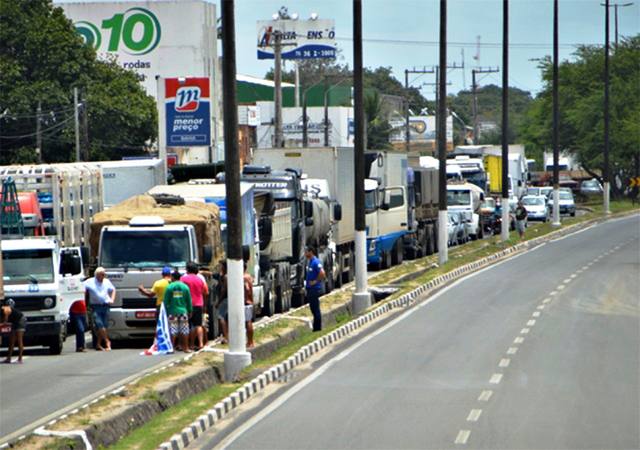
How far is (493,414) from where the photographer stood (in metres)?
17.6

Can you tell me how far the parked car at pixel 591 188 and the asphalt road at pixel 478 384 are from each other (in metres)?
83.0

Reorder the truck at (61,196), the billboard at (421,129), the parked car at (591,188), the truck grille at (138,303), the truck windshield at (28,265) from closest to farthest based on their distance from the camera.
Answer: the truck grille at (138,303)
the truck windshield at (28,265)
the truck at (61,196)
the parked car at (591,188)
the billboard at (421,129)

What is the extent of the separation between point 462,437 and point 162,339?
10.8 metres

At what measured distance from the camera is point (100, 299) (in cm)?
2653

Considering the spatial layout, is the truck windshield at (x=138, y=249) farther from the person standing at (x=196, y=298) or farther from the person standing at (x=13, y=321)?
the person standing at (x=13, y=321)

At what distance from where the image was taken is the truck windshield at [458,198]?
6344 centimetres

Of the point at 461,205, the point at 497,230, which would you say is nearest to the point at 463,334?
the point at 461,205

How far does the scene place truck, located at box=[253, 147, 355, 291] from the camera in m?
40.8

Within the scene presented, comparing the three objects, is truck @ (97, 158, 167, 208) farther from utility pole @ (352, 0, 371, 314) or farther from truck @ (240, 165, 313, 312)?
utility pole @ (352, 0, 371, 314)

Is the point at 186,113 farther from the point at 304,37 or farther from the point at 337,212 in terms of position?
the point at 304,37

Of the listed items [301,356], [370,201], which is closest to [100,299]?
[301,356]

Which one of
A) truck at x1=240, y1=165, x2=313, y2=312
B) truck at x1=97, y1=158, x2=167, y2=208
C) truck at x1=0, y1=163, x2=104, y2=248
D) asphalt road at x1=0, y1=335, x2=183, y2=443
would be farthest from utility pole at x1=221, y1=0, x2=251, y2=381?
truck at x1=97, y1=158, x2=167, y2=208

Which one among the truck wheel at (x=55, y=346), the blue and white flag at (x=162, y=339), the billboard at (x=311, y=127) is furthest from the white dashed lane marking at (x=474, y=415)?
the billboard at (x=311, y=127)

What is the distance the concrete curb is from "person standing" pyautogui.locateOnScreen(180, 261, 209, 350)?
214cm
